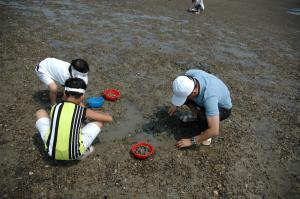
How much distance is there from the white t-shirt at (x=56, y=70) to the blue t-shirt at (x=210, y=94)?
6.55 ft

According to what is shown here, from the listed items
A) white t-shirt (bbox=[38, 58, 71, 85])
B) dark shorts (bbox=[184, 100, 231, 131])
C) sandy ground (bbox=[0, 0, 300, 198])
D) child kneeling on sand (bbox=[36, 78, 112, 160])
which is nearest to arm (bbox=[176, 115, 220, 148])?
dark shorts (bbox=[184, 100, 231, 131])

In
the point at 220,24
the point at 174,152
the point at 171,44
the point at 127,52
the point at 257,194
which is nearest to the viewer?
the point at 257,194

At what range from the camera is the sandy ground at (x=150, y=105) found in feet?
12.2

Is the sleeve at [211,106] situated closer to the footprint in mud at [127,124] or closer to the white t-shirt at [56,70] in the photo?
the footprint in mud at [127,124]

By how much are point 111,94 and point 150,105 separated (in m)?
0.79

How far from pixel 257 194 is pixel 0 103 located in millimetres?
4458

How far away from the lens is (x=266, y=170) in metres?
4.18

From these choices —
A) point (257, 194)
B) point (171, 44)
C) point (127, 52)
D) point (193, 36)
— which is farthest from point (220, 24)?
point (257, 194)

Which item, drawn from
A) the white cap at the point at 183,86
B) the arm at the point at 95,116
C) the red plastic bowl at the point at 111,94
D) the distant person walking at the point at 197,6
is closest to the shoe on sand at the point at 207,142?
the white cap at the point at 183,86

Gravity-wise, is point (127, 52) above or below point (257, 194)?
above

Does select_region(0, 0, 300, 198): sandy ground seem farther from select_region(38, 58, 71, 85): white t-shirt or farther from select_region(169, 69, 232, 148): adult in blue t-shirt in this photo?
select_region(38, 58, 71, 85): white t-shirt

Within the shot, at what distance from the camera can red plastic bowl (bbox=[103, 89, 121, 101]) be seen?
5324mm

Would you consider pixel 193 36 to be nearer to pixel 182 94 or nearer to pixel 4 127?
pixel 182 94

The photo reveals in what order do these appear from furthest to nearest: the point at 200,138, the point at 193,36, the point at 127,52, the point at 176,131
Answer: the point at 193,36 → the point at 127,52 → the point at 176,131 → the point at 200,138
